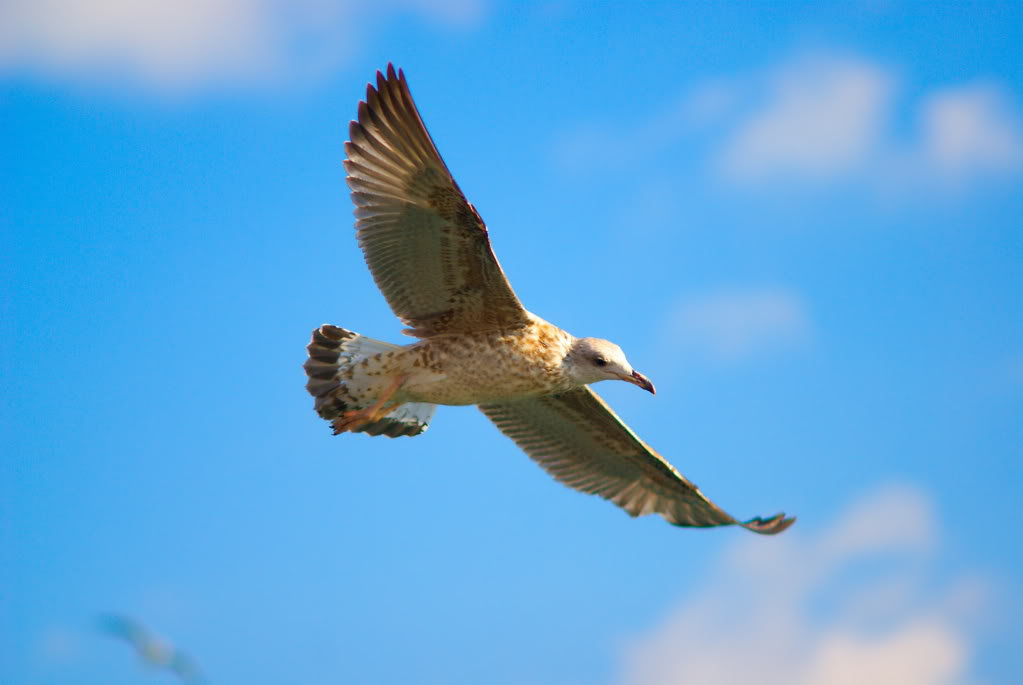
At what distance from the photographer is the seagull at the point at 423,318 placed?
8.05m

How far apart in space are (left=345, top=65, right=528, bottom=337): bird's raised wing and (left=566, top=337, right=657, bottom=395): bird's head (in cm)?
56

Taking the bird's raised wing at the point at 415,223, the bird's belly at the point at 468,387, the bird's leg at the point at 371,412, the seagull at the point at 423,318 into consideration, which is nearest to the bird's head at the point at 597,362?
the seagull at the point at 423,318

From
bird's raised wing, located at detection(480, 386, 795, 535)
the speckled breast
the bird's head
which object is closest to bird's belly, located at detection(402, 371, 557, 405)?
the speckled breast

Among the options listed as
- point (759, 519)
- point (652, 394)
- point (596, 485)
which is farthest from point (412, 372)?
point (759, 519)

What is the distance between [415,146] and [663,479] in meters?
4.34

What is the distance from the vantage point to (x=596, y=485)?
34.7 feet

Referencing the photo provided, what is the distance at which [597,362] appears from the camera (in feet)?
28.2

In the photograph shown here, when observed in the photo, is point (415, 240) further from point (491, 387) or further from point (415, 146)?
point (491, 387)

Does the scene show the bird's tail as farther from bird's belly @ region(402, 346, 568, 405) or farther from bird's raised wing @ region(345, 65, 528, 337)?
bird's raised wing @ region(345, 65, 528, 337)

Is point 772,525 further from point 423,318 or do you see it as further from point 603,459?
point 423,318

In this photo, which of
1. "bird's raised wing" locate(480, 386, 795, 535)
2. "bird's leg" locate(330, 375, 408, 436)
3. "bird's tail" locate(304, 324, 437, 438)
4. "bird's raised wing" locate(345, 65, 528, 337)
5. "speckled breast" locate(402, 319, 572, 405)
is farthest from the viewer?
"bird's raised wing" locate(480, 386, 795, 535)

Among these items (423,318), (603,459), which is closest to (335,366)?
(423,318)

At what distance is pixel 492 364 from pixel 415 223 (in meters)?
1.29

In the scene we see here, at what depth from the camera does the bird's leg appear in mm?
8320
